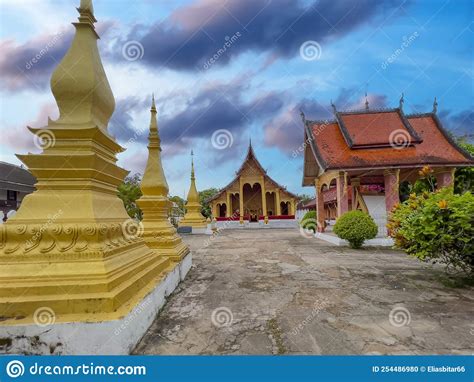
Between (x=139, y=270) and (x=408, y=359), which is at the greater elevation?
(x=139, y=270)

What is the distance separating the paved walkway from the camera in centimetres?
250

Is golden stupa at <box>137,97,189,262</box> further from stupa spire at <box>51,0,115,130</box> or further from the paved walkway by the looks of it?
stupa spire at <box>51,0,115,130</box>

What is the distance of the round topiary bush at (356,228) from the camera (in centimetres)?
907

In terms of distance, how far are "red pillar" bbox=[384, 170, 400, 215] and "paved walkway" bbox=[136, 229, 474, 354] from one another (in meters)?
5.59

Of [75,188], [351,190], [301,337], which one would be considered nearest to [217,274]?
[301,337]

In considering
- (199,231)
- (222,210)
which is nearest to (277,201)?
(222,210)

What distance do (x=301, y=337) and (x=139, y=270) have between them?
1.94 meters

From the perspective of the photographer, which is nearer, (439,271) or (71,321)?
(71,321)

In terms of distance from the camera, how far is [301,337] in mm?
2664

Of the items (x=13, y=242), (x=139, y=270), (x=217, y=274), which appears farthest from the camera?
(x=217, y=274)

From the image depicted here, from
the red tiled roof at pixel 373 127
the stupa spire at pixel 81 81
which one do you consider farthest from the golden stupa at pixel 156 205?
the red tiled roof at pixel 373 127

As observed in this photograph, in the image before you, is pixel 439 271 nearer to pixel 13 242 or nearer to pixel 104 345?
pixel 104 345

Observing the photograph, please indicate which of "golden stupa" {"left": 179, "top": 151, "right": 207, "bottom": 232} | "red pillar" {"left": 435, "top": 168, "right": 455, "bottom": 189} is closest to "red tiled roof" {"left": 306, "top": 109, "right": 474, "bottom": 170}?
"red pillar" {"left": 435, "top": 168, "right": 455, "bottom": 189}

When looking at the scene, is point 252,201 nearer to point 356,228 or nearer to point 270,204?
point 270,204
